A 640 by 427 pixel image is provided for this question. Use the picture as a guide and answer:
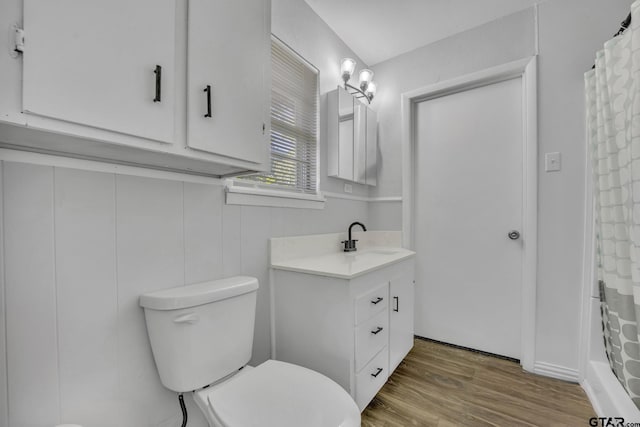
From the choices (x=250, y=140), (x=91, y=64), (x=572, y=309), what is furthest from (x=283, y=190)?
(x=572, y=309)

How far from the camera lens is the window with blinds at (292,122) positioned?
160cm

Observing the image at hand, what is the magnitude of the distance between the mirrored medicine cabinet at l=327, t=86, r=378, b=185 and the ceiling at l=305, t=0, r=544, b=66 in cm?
47

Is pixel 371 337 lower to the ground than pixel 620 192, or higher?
lower

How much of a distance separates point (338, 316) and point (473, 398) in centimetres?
100

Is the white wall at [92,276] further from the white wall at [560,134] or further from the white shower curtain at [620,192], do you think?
the white wall at [560,134]

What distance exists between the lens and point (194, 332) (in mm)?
954

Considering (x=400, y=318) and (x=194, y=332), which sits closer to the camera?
(x=194, y=332)

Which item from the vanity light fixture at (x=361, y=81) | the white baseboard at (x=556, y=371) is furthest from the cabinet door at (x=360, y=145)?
the white baseboard at (x=556, y=371)

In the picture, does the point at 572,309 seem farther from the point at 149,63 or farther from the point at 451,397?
the point at 149,63

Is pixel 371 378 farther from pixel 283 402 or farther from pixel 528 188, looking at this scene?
pixel 528 188

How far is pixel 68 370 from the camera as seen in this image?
82cm

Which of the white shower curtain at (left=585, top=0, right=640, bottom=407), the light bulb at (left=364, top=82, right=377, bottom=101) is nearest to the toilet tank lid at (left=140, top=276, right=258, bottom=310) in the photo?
the white shower curtain at (left=585, top=0, right=640, bottom=407)

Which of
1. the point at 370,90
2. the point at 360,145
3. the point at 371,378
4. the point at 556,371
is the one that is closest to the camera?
the point at 371,378

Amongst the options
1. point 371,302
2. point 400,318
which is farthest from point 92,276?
point 400,318
